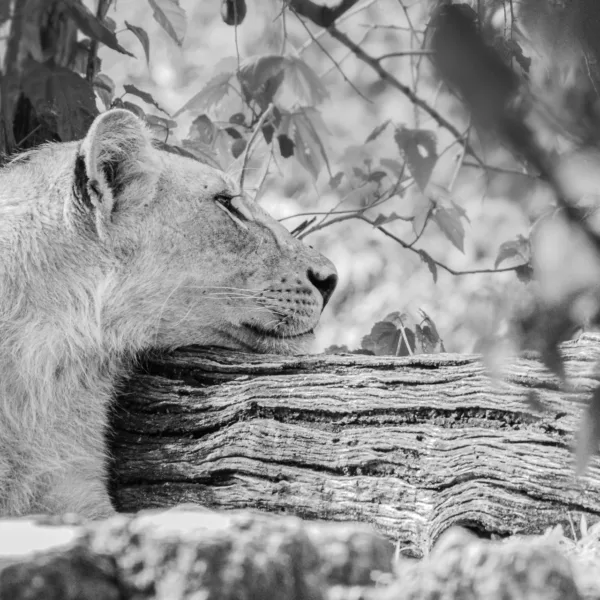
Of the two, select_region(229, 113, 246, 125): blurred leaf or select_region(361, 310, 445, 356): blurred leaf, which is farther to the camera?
select_region(229, 113, 246, 125): blurred leaf

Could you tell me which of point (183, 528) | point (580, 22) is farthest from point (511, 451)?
point (580, 22)

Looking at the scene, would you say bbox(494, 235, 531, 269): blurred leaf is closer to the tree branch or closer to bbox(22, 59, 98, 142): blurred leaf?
the tree branch

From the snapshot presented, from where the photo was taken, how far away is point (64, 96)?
3.41 meters

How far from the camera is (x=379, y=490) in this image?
2.53 m

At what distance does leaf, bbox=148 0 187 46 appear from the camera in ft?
12.5

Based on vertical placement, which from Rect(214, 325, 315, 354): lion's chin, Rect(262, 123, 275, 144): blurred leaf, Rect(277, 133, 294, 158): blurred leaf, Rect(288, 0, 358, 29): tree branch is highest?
Rect(288, 0, 358, 29): tree branch

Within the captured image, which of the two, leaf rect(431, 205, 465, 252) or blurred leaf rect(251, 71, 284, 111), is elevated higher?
blurred leaf rect(251, 71, 284, 111)

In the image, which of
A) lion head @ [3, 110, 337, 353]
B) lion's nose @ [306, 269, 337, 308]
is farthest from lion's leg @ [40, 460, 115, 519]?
lion's nose @ [306, 269, 337, 308]

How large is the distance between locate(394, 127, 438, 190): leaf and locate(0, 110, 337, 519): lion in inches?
34.0

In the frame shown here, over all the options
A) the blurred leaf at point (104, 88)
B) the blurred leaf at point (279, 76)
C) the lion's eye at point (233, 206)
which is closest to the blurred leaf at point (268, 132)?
the blurred leaf at point (279, 76)

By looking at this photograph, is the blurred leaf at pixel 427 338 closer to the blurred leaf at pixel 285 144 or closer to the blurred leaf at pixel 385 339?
the blurred leaf at pixel 385 339

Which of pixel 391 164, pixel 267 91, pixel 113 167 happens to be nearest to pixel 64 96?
pixel 113 167

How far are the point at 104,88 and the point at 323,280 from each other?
1523 mm

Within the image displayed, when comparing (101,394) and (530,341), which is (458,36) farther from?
(101,394)
